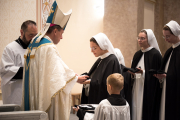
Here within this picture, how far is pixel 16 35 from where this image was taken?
554cm

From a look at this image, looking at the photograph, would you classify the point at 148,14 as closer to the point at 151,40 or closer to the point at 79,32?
the point at 79,32

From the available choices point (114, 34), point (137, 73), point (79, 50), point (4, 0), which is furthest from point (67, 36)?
point (137, 73)

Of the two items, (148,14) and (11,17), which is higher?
(148,14)

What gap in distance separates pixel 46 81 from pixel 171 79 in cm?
233

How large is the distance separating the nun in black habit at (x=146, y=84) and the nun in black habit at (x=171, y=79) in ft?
0.56

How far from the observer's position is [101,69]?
3.58 metres

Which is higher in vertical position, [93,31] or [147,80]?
[93,31]

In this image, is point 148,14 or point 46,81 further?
point 148,14

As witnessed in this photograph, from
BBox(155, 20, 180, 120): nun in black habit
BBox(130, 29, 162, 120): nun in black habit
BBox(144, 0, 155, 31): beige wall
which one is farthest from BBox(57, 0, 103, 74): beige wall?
BBox(155, 20, 180, 120): nun in black habit

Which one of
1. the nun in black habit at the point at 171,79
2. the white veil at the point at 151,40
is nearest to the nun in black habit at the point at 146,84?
the white veil at the point at 151,40

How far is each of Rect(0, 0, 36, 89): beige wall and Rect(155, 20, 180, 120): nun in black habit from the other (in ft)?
12.5

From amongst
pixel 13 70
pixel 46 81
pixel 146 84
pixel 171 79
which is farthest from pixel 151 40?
pixel 13 70

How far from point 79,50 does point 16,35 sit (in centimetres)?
250

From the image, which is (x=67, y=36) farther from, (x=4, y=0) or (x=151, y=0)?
(x=151, y=0)
